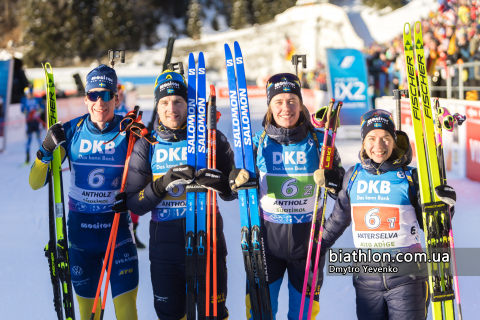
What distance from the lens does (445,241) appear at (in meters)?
2.44

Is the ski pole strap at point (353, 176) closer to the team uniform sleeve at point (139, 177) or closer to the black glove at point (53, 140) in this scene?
the team uniform sleeve at point (139, 177)

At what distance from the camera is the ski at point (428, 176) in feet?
7.63

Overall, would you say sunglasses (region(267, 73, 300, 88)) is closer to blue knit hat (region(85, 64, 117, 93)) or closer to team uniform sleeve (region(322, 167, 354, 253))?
team uniform sleeve (region(322, 167, 354, 253))

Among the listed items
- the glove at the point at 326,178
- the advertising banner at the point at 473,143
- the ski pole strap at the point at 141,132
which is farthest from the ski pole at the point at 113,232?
the advertising banner at the point at 473,143

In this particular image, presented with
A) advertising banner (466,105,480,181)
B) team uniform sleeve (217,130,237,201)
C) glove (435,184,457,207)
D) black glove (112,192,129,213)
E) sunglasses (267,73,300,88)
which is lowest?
glove (435,184,457,207)

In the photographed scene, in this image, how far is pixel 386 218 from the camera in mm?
2383

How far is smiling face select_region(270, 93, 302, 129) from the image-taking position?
2639 mm

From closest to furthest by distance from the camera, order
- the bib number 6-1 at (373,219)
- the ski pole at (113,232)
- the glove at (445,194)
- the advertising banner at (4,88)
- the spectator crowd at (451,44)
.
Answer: the glove at (445,194) → the bib number 6-1 at (373,219) → the ski pole at (113,232) → the spectator crowd at (451,44) → the advertising banner at (4,88)

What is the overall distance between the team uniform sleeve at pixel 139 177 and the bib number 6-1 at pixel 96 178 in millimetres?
221

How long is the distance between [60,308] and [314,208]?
1854 millimetres

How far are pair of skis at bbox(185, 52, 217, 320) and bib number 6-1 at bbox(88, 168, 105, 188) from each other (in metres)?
0.64

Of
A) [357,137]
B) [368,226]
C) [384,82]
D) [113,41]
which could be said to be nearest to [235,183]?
[368,226]

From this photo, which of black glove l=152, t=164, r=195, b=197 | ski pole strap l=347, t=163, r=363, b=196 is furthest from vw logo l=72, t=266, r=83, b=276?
ski pole strap l=347, t=163, r=363, b=196

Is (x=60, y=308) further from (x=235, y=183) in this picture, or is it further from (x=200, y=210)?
(x=235, y=183)
